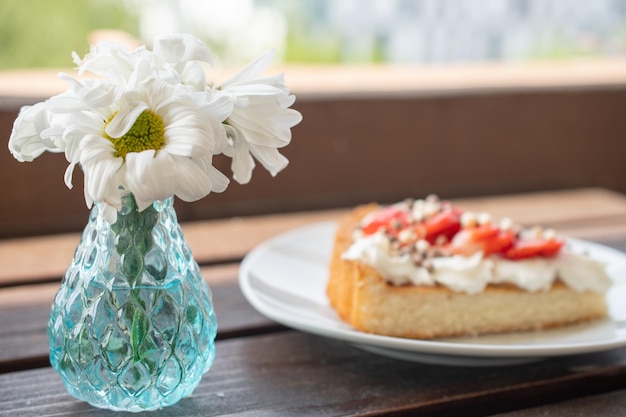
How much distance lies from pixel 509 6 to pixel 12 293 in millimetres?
5461

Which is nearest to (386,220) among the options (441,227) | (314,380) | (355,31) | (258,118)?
(441,227)

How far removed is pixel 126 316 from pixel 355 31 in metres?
5.30

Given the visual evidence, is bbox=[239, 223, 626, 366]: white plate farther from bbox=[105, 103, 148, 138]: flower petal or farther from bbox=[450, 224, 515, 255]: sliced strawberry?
bbox=[105, 103, 148, 138]: flower petal

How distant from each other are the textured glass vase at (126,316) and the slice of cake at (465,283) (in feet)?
0.92

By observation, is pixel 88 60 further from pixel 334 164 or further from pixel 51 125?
pixel 334 164

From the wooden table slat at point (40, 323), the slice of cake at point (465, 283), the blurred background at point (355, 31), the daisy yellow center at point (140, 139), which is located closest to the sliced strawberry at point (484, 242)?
the slice of cake at point (465, 283)

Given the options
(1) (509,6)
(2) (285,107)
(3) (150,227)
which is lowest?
(1) (509,6)

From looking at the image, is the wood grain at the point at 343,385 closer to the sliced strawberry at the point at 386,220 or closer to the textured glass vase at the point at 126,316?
the textured glass vase at the point at 126,316

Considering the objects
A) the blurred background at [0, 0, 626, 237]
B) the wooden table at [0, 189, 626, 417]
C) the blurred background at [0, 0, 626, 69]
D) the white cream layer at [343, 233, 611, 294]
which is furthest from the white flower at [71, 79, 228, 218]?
the blurred background at [0, 0, 626, 69]

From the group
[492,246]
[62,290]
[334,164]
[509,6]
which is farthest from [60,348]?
[509,6]

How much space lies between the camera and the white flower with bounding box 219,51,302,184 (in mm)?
765

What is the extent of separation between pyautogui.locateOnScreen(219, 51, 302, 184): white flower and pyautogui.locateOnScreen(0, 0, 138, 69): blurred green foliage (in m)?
5.41

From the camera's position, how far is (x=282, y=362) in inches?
38.9

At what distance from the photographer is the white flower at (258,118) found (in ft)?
2.51
